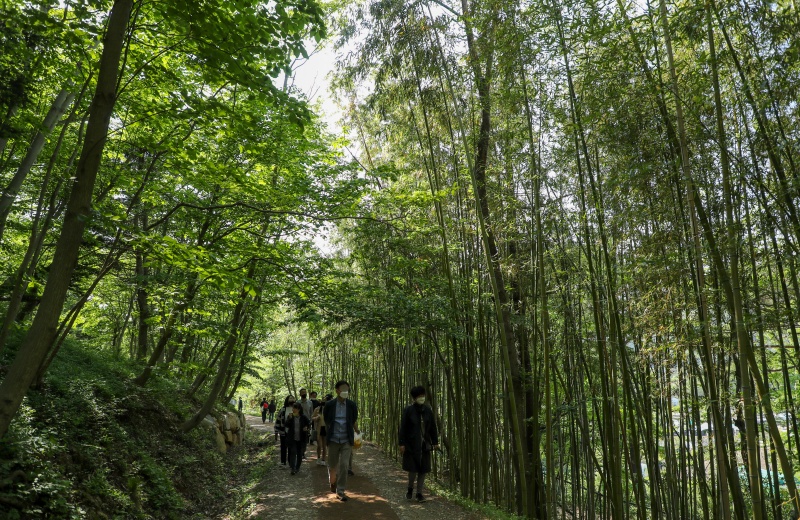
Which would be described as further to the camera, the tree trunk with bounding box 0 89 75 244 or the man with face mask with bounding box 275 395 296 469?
the man with face mask with bounding box 275 395 296 469

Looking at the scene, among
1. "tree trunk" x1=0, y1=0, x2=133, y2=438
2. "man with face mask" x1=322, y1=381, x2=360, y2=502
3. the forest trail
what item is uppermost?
"tree trunk" x1=0, y1=0, x2=133, y2=438

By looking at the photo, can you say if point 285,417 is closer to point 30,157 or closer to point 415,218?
point 415,218

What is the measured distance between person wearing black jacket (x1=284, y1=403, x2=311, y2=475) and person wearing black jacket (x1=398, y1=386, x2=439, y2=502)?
8.94ft

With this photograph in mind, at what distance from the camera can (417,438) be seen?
5.14 meters

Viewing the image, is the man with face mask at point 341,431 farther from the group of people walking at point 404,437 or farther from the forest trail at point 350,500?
the forest trail at point 350,500

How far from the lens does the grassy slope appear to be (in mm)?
3605

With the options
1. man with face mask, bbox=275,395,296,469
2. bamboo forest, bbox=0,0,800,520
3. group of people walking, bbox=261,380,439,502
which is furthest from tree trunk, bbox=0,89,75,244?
man with face mask, bbox=275,395,296,469

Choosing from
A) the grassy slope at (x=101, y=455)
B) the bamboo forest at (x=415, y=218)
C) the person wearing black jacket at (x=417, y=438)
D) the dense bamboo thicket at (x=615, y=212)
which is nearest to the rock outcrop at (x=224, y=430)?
the bamboo forest at (x=415, y=218)

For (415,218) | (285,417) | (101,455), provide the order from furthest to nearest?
1. (285,417)
2. (415,218)
3. (101,455)

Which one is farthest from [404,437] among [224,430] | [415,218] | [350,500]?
[224,430]

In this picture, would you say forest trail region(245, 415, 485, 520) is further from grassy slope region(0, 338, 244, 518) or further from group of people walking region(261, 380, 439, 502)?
grassy slope region(0, 338, 244, 518)

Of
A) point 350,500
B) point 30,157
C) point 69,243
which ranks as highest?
point 30,157

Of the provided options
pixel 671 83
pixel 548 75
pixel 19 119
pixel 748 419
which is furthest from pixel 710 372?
pixel 19 119

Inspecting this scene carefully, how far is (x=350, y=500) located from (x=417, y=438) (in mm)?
1083
